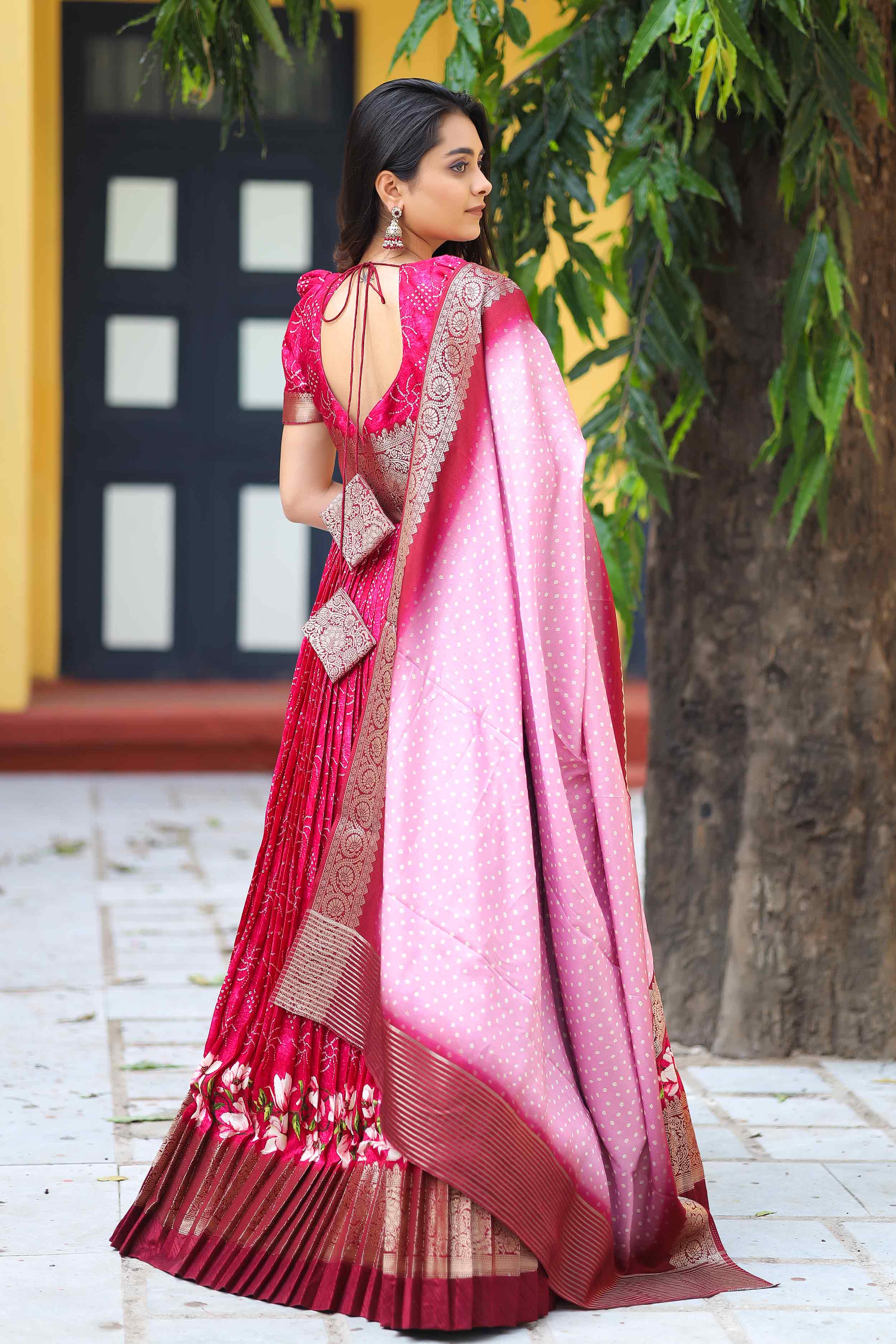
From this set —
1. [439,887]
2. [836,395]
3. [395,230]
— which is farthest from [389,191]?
[836,395]

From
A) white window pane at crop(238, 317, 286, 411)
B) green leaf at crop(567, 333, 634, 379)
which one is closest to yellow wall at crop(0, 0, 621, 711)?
white window pane at crop(238, 317, 286, 411)

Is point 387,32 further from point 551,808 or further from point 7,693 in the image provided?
point 551,808

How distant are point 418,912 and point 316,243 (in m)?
6.59

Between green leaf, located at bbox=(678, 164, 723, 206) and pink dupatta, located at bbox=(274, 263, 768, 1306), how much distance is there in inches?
32.3

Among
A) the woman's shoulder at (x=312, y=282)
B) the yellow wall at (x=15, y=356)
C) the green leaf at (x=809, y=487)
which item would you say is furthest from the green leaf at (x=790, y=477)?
the yellow wall at (x=15, y=356)

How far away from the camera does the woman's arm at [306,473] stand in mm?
2635

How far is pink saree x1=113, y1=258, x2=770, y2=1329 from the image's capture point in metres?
Answer: 2.35

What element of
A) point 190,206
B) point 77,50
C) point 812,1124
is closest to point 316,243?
point 190,206

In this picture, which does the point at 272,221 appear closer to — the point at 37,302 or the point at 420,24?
the point at 37,302

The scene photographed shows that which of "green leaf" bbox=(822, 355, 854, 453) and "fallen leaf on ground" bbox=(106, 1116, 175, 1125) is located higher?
"green leaf" bbox=(822, 355, 854, 453)

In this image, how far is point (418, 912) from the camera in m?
2.37

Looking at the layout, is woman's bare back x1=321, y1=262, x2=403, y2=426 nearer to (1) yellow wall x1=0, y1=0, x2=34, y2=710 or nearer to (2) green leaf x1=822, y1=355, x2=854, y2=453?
(2) green leaf x1=822, y1=355, x2=854, y2=453

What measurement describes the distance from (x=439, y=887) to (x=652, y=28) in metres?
1.35

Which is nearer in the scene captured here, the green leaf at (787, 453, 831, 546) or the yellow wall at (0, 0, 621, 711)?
the green leaf at (787, 453, 831, 546)
